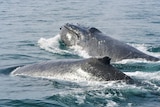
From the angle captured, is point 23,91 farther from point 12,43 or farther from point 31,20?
point 31,20

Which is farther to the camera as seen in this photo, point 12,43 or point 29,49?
point 12,43

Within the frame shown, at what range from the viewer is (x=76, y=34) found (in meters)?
20.3

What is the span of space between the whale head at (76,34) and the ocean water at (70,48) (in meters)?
0.38

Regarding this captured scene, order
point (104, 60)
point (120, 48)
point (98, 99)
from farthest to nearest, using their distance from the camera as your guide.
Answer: point (120, 48) → point (104, 60) → point (98, 99)

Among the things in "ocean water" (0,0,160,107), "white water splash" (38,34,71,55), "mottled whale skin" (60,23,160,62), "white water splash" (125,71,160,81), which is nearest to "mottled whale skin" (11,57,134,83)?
"ocean water" (0,0,160,107)

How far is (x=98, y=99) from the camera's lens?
11617 mm

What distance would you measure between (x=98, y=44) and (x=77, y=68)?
515cm

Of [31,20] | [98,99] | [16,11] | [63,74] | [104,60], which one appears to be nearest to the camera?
[98,99]

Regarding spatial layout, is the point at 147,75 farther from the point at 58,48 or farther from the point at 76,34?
the point at 58,48

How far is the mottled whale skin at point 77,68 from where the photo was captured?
12.8 metres

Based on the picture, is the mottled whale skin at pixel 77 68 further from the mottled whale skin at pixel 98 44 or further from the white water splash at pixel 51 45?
the white water splash at pixel 51 45

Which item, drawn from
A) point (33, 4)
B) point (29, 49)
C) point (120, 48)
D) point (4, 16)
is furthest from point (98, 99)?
point (33, 4)

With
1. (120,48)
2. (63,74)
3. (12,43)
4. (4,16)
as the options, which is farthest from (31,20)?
(63,74)

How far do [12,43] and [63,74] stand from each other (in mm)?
9318
